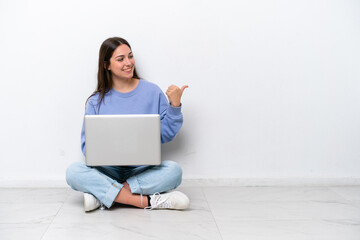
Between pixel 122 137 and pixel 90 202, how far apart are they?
0.34 metres

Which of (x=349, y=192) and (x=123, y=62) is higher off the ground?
(x=123, y=62)

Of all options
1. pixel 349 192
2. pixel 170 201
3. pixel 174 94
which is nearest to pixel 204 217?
pixel 170 201

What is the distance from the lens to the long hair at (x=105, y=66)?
85.3 inches

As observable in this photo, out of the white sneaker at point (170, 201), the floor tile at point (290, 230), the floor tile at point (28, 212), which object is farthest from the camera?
the white sneaker at point (170, 201)

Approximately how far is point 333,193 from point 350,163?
262 mm

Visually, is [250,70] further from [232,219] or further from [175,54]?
[232,219]

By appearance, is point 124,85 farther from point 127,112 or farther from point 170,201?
point 170,201

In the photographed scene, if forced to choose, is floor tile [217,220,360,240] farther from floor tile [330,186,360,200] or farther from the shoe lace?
floor tile [330,186,360,200]

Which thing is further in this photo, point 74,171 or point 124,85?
point 124,85

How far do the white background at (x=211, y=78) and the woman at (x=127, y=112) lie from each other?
0.12 m

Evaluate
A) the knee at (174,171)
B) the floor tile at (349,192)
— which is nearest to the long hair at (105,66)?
the knee at (174,171)

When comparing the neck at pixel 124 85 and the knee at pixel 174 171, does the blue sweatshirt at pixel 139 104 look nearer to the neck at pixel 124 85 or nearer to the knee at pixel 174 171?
the neck at pixel 124 85

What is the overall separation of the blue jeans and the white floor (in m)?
0.09

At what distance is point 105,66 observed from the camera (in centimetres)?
224
